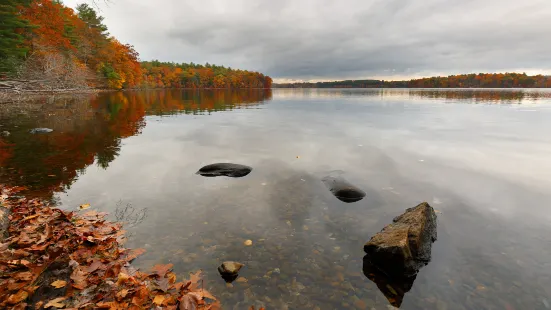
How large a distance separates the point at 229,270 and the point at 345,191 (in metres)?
7.36

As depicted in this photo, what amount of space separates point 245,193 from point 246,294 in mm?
6568

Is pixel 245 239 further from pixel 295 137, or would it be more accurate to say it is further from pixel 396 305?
pixel 295 137

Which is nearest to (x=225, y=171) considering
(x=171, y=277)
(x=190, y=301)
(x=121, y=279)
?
(x=171, y=277)

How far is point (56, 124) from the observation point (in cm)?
2984

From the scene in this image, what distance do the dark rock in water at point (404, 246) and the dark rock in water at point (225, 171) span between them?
8915 mm

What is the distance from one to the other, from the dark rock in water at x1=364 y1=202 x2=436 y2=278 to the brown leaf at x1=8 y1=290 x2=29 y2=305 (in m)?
8.14

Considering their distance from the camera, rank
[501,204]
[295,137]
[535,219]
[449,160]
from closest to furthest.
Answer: [535,219] → [501,204] → [449,160] → [295,137]

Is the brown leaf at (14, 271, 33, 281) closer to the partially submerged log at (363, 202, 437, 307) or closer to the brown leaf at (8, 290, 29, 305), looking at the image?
the brown leaf at (8, 290, 29, 305)

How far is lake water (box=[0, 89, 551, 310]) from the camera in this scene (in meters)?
7.17

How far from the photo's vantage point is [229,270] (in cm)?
727

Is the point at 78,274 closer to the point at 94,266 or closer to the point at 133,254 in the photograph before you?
the point at 94,266

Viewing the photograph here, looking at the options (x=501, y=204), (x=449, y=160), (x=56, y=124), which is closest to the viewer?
(x=501, y=204)

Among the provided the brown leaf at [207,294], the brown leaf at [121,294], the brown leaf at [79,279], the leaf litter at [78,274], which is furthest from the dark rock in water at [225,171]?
the brown leaf at [121,294]

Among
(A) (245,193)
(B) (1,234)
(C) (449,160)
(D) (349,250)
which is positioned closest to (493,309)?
(D) (349,250)
